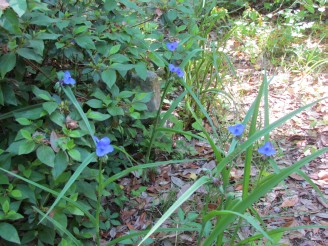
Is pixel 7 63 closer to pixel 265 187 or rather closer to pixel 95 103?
pixel 95 103

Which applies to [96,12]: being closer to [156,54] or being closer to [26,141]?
[156,54]

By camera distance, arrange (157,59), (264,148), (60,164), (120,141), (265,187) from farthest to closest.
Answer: (120,141)
(157,59)
(60,164)
(264,148)
(265,187)

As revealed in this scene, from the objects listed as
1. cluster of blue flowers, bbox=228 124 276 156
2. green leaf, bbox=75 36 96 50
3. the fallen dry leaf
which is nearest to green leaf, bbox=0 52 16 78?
green leaf, bbox=75 36 96 50

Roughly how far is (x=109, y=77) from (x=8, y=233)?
72cm

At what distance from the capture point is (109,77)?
179 centimetres

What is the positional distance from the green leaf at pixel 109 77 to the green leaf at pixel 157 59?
30cm

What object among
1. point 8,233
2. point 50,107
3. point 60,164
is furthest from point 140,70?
point 8,233

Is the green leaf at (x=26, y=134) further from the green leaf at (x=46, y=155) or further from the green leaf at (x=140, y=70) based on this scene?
the green leaf at (x=140, y=70)

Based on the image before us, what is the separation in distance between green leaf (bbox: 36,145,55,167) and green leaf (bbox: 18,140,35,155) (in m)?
0.03

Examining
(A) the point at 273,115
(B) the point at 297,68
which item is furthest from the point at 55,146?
(B) the point at 297,68

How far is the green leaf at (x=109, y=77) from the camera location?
178 centimetres

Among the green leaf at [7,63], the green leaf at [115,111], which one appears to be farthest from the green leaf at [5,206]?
the green leaf at [115,111]

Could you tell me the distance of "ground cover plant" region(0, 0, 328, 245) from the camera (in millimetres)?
1465

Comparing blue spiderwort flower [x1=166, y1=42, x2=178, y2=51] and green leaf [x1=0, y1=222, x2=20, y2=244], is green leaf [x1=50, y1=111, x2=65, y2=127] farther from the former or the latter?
blue spiderwort flower [x1=166, y1=42, x2=178, y2=51]
